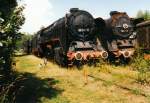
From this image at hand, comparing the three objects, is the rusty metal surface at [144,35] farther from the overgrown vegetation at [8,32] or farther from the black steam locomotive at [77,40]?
the overgrown vegetation at [8,32]

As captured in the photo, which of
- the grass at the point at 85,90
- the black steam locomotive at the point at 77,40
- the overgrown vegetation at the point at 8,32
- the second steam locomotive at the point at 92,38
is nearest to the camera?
the overgrown vegetation at the point at 8,32

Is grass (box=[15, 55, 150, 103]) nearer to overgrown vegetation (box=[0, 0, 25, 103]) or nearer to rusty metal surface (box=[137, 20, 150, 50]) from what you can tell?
overgrown vegetation (box=[0, 0, 25, 103])

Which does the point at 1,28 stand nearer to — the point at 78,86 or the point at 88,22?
the point at 78,86

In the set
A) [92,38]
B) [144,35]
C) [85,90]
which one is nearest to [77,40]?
[92,38]

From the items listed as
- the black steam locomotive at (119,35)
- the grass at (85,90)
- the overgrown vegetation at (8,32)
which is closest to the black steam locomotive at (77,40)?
the black steam locomotive at (119,35)

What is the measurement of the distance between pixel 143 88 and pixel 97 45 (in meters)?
8.23

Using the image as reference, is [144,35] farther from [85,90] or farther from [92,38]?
[85,90]

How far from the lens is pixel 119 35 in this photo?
20219 millimetres

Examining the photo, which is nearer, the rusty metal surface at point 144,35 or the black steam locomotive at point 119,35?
the rusty metal surface at point 144,35

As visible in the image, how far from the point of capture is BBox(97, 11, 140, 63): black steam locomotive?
20.1m

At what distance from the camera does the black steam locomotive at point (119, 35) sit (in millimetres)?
20127

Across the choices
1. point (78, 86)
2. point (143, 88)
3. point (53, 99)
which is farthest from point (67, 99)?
point (143, 88)

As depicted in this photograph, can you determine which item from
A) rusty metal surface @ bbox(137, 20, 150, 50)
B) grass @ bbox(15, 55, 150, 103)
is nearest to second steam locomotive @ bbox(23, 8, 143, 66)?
rusty metal surface @ bbox(137, 20, 150, 50)

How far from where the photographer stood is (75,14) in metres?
18.8
